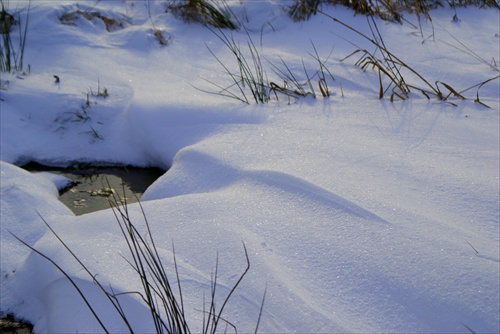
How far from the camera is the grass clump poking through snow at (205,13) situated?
3656 mm

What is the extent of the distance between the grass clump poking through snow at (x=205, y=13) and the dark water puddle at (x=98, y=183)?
1427mm

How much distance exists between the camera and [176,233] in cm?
164

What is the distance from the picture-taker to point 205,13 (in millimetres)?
3707

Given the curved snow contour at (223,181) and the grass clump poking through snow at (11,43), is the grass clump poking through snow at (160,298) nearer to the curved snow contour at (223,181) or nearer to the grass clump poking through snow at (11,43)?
the curved snow contour at (223,181)

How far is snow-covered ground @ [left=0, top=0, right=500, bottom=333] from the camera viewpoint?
136cm

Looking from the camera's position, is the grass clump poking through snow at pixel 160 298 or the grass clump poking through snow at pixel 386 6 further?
the grass clump poking through snow at pixel 386 6

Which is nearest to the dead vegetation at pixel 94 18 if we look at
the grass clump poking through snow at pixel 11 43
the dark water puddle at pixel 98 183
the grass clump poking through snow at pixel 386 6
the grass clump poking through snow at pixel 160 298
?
the grass clump poking through snow at pixel 11 43

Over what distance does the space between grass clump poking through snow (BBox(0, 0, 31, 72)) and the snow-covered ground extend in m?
0.07

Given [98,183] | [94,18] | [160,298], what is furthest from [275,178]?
[94,18]

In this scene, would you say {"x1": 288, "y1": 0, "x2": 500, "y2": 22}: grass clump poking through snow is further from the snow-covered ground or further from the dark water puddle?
the dark water puddle

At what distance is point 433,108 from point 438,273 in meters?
1.24

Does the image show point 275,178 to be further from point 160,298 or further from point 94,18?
point 94,18

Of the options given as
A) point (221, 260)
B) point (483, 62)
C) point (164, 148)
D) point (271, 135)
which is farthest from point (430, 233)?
point (483, 62)

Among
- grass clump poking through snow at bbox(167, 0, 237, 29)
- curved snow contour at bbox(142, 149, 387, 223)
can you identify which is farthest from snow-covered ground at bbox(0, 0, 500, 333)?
grass clump poking through snow at bbox(167, 0, 237, 29)
